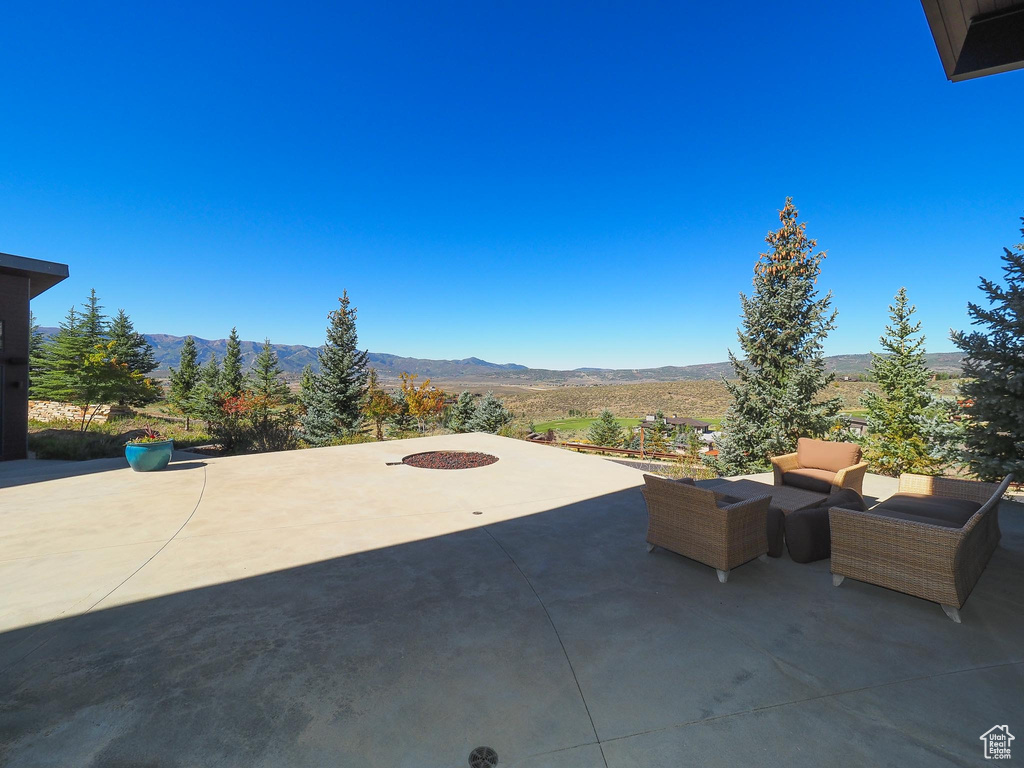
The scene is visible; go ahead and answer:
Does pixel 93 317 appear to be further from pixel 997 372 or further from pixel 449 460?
pixel 997 372

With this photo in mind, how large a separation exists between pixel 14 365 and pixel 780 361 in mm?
18340

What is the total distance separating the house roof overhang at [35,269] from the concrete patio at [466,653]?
8597 mm

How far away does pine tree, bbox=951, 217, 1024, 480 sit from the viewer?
4.91 metres

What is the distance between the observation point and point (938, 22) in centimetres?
283

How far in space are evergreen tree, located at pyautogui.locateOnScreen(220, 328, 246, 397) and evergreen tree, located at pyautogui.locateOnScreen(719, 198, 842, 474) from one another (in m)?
33.7

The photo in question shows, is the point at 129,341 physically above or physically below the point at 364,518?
above

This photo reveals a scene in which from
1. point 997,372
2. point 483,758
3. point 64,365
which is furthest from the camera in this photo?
point 64,365

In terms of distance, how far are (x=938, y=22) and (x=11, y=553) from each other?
339 inches

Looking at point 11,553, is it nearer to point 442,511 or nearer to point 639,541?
point 442,511

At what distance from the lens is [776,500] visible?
13.5ft

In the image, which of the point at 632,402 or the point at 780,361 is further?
the point at 632,402

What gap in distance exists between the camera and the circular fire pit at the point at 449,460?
26.2 ft

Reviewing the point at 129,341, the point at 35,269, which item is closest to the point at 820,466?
the point at 35,269

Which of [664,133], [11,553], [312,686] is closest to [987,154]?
[664,133]
